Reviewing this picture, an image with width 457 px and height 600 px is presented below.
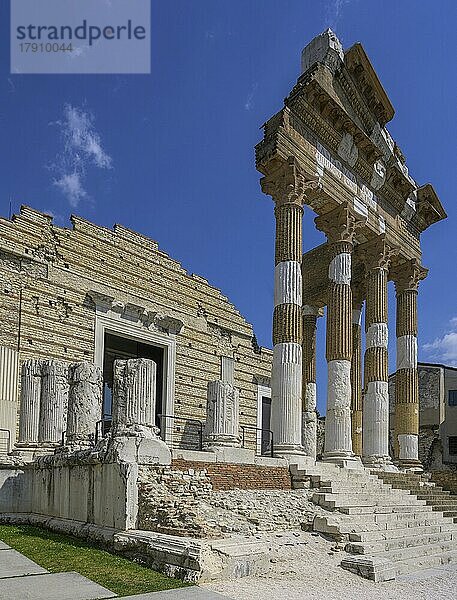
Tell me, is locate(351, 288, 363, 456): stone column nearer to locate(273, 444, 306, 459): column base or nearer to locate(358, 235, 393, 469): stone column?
locate(358, 235, 393, 469): stone column

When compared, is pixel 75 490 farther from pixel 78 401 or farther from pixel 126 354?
pixel 126 354

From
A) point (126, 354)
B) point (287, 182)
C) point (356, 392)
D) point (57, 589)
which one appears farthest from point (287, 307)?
point (57, 589)

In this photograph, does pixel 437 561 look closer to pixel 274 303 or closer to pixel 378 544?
pixel 378 544

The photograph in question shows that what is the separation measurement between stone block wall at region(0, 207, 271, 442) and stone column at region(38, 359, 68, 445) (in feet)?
8.93

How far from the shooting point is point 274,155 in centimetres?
1745

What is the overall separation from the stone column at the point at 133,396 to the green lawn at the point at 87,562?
219 cm

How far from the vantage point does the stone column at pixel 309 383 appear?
955 inches

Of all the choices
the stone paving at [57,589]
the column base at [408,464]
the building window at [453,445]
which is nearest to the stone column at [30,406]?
the stone paving at [57,589]

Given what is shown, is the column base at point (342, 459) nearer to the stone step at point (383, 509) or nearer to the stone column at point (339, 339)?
the stone column at point (339, 339)

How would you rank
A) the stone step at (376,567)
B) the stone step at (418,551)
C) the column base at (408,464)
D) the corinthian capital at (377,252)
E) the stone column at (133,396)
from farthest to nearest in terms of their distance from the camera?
1. the column base at (408,464)
2. the corinthian capital at (377,252)
3. the stone column at (133,396)
4. the stone step at (418,551)
5. the stone step at (376,567)

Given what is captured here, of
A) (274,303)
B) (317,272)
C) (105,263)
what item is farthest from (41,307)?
(317,272)

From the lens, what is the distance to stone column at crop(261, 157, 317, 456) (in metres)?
16.8

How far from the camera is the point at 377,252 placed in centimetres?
2181

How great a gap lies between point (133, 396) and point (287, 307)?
232 inches
